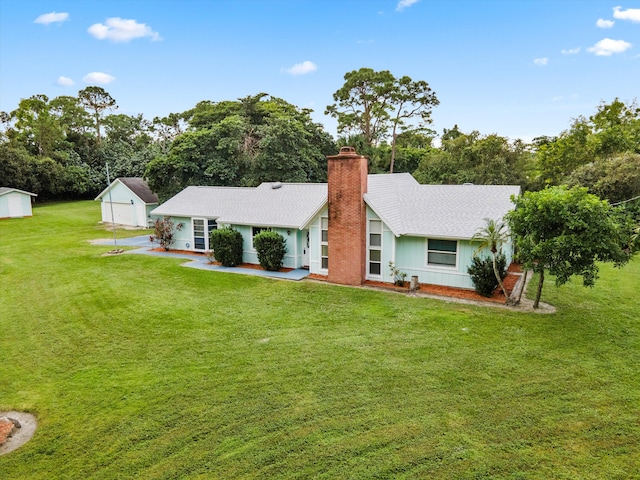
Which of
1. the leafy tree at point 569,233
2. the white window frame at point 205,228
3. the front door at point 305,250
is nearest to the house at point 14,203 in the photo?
the white window frame at point 205,228

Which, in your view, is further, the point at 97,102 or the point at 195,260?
the point at 97,102

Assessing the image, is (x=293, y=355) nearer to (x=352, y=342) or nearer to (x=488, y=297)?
(x=352, y=342)

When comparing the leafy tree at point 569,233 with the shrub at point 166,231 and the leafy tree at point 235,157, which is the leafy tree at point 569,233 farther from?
the leafy tree at point 235,157

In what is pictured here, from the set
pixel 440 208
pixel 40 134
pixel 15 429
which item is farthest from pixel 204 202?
pixel 40 134

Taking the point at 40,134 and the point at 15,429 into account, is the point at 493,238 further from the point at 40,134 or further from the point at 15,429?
the point at 40,134

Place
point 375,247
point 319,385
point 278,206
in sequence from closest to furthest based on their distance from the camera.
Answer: point 319,385 → point 375,247 → point 278,206

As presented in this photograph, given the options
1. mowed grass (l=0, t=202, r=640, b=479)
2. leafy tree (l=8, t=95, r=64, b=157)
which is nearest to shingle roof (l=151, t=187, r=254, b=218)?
mowed grass (l=0, t=202, r=640, b=479)

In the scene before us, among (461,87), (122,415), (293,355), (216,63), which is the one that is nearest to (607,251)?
(293,355)
